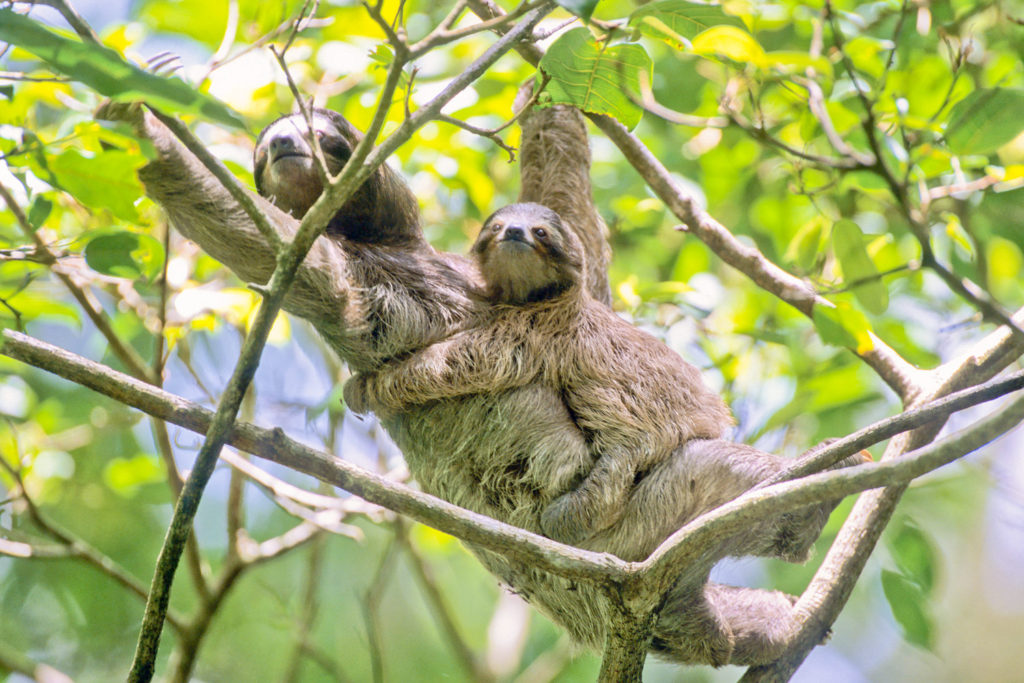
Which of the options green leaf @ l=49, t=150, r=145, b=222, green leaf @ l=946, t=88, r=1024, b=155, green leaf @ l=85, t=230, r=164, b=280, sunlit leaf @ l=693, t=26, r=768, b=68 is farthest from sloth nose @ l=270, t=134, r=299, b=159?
green leaf @ l=946, t=88, r=1024, b=155

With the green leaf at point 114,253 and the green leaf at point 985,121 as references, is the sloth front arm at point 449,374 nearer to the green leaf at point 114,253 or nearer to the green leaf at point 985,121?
the green leaf at point 114,253

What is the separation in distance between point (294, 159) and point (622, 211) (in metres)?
3.31

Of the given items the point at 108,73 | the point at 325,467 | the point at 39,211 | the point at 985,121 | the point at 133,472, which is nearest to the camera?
the point at 108,73

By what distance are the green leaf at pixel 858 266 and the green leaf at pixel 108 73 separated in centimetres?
294

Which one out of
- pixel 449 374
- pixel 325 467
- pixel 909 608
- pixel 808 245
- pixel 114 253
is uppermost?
pixel 808 245

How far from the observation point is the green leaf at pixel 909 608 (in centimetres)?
604

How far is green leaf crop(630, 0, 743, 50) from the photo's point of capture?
4441 millimetres

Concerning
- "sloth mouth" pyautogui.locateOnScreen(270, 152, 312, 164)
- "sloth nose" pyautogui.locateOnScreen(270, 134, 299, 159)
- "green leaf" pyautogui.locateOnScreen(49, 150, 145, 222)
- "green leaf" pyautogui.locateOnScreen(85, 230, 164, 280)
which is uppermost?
"sloth nose" pyautogui.locateOnScreen(270, 134, 299, 159)

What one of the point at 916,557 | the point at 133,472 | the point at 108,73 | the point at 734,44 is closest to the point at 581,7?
the point at 734,44

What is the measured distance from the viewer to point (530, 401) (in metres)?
5.96

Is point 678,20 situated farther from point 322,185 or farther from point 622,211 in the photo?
point 622,211

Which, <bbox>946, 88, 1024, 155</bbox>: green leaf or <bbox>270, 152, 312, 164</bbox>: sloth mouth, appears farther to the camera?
<bbox>270, 152, 312, 164</bbox>: sloth mouth

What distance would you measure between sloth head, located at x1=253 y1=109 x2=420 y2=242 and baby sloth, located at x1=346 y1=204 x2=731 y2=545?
2.42 ft

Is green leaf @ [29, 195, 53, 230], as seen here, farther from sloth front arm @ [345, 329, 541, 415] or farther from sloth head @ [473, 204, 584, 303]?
sloth head @ [473, 204, 584, 303]
